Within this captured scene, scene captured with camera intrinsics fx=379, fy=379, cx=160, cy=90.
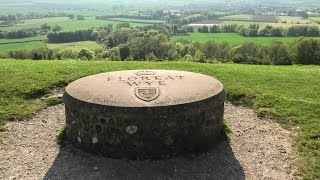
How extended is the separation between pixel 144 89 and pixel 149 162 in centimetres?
192

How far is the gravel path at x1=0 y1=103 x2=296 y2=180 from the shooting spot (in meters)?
9.21

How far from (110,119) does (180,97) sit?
185 cm

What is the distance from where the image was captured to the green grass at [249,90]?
1124cm

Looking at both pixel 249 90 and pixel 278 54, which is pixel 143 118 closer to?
pixel 249 90

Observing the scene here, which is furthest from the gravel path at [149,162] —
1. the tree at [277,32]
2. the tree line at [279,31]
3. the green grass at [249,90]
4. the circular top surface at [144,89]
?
the tree at [277,32]

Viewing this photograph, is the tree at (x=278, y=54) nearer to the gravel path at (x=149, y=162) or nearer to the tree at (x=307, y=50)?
the tree at (x=307, y=50)

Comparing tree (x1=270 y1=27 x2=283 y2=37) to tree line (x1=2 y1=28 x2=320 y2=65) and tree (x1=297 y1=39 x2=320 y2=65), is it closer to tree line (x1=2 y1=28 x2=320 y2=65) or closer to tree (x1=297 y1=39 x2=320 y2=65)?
tree line (x1=2 y1=28 x2=320 y2=65)

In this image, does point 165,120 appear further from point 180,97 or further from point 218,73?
point 218,73

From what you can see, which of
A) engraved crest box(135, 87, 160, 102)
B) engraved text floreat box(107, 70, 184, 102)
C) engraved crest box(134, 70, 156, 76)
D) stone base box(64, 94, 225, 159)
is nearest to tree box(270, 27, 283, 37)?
engraved crest box(134, 70, 156, 76)

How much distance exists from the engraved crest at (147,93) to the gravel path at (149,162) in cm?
162

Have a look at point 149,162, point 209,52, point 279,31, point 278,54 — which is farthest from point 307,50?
point 149,162

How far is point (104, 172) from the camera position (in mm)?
9195

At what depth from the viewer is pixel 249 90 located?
47.9 feet

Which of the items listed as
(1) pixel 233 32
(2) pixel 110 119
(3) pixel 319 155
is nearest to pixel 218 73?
(3) pixel 319 155
